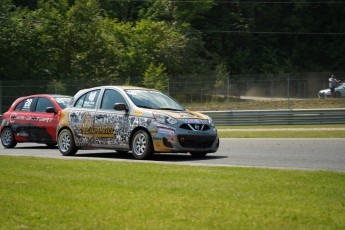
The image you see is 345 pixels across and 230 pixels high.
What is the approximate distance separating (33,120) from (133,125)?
5.38 metres

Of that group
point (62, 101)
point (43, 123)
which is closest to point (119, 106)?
point (43, 123)

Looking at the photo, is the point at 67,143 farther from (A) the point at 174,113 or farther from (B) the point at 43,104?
(B) the point at 43,104

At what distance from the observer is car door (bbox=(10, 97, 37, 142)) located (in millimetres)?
19672

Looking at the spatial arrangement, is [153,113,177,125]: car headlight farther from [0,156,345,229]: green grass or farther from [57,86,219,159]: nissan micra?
[0,156,345,229]: green grass

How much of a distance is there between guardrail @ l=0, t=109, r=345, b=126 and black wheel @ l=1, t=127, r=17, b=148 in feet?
Result: 46.7

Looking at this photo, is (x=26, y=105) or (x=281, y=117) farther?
(x=281, y=117)

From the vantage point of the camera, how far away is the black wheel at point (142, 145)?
48.2 feet

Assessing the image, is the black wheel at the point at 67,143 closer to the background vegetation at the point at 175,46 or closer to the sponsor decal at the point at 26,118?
the sponsor decal at the point at 26,118

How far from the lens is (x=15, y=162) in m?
13.6

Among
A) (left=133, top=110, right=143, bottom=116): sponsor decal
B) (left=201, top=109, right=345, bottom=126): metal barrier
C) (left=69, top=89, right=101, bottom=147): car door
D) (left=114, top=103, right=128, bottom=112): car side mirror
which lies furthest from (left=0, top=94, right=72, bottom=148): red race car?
(left=201, top=109, right=345, bottom=126): metal barrier

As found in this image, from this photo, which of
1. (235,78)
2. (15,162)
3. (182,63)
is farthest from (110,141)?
(182,63)

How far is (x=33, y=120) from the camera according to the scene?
19.5 meters

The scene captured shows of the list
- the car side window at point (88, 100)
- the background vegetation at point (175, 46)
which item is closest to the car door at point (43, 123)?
the car side window at point (88, 100)

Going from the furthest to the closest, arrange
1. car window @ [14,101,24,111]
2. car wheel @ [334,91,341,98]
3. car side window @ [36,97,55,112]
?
1. car wheel @ [334,91,341,98]
2. car window @ [14,101,24,111]
3. car side window @ [36,97,55,112]
